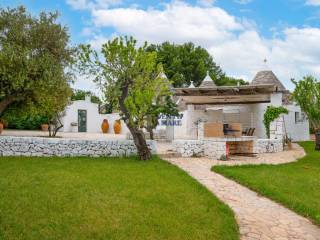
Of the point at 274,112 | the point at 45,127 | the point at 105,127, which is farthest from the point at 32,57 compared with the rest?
the point at 45,127

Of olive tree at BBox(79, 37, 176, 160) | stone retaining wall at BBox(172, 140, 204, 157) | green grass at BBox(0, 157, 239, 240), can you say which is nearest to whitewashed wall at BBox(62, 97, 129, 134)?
stone retaining wall at BBox(172, 140, 204, 157)

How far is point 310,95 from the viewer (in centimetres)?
2291

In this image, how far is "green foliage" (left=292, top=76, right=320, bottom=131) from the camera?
22.8 meters

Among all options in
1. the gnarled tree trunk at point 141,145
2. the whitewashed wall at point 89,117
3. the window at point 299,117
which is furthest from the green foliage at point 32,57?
the window at point 299,117

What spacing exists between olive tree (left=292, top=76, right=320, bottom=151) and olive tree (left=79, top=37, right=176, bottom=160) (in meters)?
11.3

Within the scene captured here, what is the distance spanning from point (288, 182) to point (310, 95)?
43.5 feet

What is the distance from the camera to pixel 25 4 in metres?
19.5

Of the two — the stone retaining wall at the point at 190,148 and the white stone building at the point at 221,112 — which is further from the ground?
the white stone building at the point at 221,112

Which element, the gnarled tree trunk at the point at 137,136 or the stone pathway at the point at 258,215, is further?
the gnarled tree trunk at the point at 137,136

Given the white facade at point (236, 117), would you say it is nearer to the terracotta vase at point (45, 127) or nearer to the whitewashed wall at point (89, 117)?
the whitewashed wall at point (89, 117)

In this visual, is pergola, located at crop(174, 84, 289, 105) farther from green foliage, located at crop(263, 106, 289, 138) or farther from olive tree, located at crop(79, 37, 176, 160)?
olive tree, located at crop(79, 37, 176, 160)

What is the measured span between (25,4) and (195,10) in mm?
9615

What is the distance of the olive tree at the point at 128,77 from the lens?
52.5ft

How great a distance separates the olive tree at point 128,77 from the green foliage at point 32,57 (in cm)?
251
